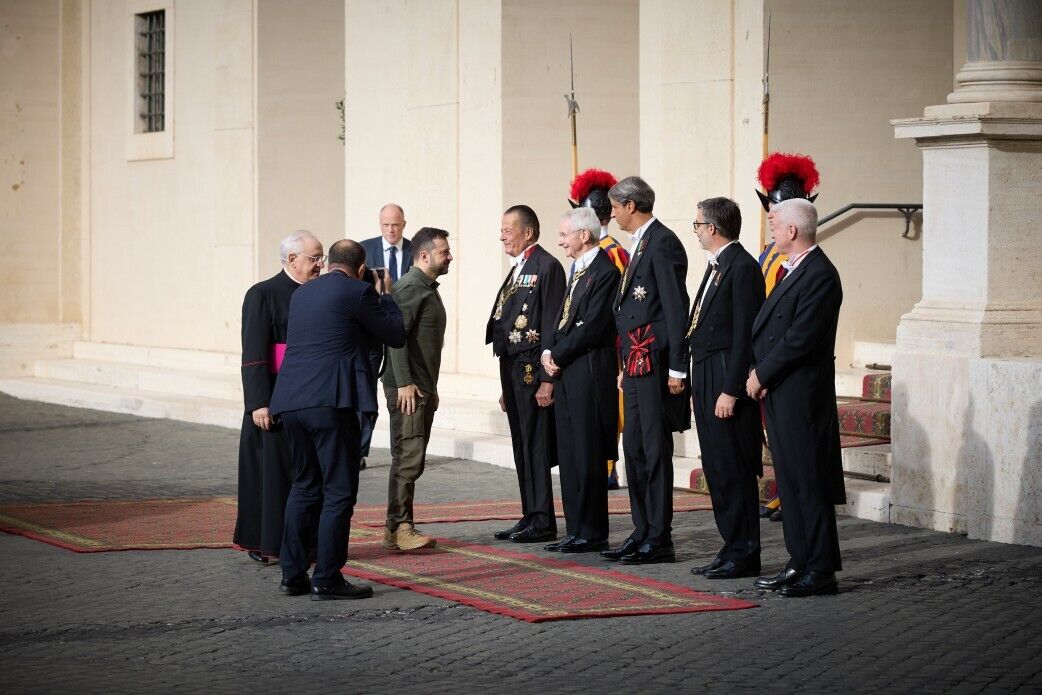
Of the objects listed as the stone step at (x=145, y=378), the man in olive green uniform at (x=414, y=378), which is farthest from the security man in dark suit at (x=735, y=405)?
the stone step at (x=145, y=378)

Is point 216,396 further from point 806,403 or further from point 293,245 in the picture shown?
point 806,403

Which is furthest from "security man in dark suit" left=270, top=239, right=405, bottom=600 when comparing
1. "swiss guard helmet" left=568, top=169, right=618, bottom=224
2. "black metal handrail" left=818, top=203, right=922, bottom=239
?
"black metal handrail" left=818, top=203, right=922, bottom=239

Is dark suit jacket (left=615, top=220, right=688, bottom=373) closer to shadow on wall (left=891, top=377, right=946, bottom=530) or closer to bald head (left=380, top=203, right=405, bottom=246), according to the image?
shadow on wall (left=891, top=377, right=946, bottom=530)

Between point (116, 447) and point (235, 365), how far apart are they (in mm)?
3843

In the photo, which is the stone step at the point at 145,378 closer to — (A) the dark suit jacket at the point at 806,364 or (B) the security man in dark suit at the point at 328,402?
(B) the security man in dark suit at the point at 328,402

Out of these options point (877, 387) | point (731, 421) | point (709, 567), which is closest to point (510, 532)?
point (709, 567)

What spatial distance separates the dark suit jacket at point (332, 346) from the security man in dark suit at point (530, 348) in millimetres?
1681

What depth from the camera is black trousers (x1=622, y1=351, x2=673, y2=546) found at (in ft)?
29.3

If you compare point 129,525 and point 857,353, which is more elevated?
point 857,353

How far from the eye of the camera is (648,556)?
8.91 m

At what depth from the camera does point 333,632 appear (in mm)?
7371

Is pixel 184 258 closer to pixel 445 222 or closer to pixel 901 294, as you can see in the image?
Result: pixel 445 222

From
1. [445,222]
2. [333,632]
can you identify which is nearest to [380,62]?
[445,222]

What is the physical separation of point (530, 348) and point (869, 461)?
103 inches
